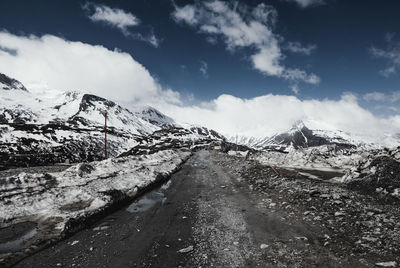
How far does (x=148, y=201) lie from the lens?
13734 mm

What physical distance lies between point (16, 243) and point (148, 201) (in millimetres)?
6673

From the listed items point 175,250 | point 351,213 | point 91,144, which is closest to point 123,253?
point 175,250

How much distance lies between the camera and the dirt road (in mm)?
6980

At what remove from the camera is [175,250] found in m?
7.61

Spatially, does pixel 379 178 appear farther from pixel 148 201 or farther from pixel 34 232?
pixel 34 232

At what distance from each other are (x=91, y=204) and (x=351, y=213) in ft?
40.2

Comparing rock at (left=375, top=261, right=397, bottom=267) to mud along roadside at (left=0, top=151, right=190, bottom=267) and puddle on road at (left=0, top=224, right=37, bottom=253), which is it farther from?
puddle on road at (left=0, top=224, right=37, bottom=253)

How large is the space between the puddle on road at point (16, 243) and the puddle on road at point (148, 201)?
4.29 m

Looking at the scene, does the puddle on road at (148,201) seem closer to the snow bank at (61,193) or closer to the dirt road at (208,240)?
the dirt road at (208,240)

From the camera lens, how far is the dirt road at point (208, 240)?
6.98 metres

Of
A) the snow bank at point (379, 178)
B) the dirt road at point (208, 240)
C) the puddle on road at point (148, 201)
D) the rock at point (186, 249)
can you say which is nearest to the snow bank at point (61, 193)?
the puddle on road at point (148, 201)

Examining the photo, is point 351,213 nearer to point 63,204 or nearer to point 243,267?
point 243,267

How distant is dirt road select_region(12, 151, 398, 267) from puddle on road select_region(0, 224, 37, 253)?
1.06m

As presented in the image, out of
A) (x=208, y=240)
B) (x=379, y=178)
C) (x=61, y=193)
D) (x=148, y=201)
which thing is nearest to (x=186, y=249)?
(x=208, y=240)
